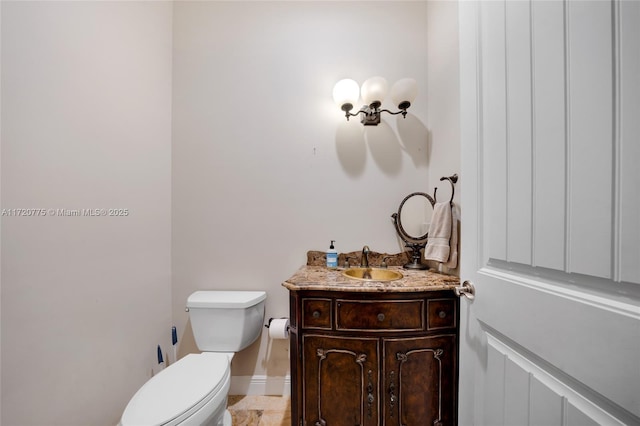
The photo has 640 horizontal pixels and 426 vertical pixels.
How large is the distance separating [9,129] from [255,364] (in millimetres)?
1628

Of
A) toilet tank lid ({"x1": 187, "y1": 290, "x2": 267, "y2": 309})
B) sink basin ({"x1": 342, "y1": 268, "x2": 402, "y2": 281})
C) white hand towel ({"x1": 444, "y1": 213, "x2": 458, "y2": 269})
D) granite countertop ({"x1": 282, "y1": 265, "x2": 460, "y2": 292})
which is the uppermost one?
white hand towel ({"x1": 444, "y1": 213, "x2": 458, "y2": 269})

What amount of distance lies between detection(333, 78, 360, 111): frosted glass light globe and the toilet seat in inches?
61.9

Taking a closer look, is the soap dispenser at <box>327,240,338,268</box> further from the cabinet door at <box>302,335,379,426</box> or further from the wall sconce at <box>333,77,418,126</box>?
the wall sconce at <box>333,77,418,126</box>

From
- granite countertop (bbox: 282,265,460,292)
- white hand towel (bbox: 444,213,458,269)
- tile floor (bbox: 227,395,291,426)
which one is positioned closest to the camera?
granite countertop (bbox: 282,265,460,292)

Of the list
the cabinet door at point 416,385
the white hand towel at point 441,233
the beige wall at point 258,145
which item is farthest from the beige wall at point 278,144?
→ the cabinet door at point 416,385

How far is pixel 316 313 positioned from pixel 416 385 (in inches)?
21.2

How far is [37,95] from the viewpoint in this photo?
90cm

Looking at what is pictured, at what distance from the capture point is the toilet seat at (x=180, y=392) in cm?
85

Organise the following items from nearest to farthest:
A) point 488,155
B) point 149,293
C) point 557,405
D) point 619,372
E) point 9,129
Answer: point 619,372, point 557,405, point 488,155, point 9,129, point 149,293

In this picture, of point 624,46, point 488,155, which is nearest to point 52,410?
point 488,155

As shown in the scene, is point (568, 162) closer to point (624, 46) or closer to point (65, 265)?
point (624, 46)

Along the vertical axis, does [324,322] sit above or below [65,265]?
below

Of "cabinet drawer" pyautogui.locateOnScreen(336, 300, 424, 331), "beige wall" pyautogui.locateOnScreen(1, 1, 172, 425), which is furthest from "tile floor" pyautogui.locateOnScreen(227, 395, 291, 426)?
"cabinet drawer" pyautogui.locateOnScreen(336, 300, 424, 331)

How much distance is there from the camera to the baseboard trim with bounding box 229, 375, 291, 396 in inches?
60.2
